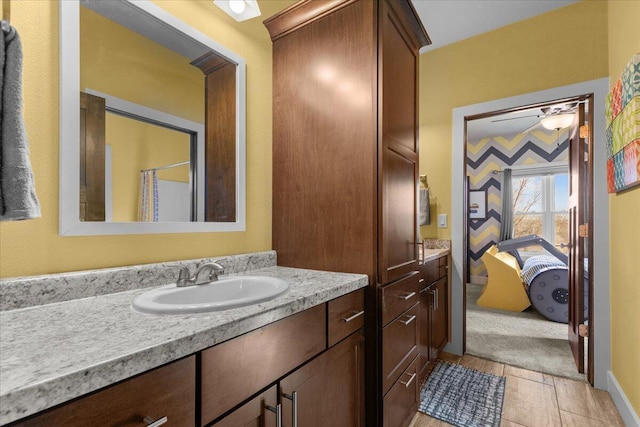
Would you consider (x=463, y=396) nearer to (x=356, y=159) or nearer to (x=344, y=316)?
(x=344, y=316)

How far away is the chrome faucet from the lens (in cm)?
111

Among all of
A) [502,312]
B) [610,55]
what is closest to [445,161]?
[610,55]

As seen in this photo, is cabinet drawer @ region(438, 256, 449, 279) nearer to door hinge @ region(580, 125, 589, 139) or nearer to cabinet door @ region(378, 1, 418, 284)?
cabinet door @ region(378, 1, 418, 284)

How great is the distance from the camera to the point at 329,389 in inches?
41.8

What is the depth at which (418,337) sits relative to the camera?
1771 mm

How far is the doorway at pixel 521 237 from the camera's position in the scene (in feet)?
8.99

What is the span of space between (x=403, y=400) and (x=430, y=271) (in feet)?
3.02

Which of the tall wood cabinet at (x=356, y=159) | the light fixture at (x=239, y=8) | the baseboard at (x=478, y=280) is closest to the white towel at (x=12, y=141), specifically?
the light fixture at (x=239, y=8)

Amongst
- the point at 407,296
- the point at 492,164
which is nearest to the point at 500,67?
the point at 407,296

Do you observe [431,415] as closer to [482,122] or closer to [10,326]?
[10,326]

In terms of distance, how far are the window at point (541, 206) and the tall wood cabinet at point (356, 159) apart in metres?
4.88

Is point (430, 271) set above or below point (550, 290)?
above

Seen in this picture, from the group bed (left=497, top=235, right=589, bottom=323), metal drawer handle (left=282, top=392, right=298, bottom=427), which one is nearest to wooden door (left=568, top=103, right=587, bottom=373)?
bed (left=497, top=235, right=589, bottom=323)

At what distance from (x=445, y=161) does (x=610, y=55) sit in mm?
1241
